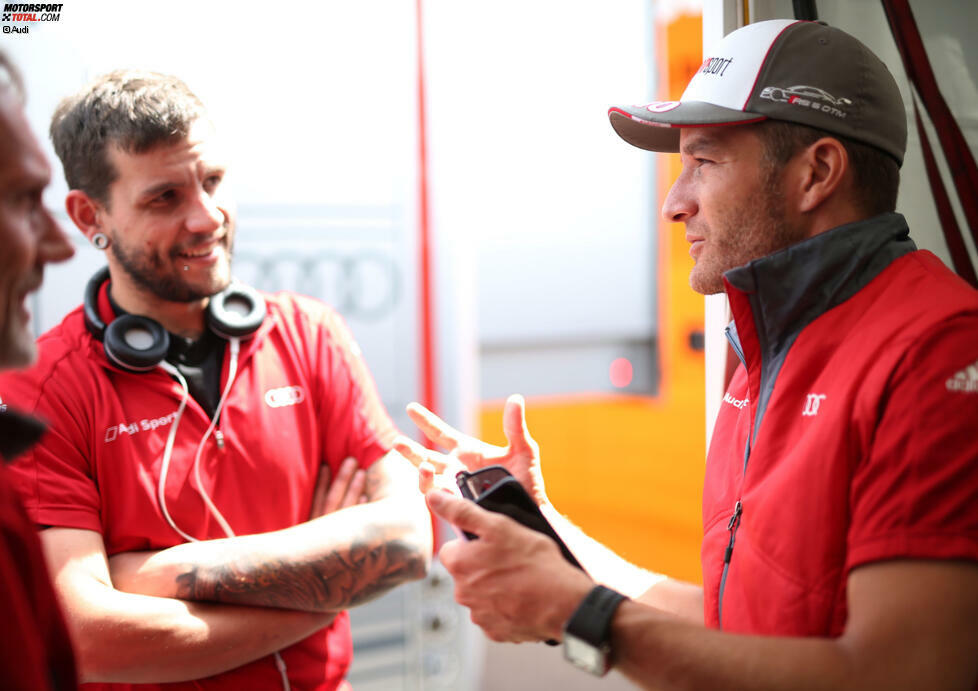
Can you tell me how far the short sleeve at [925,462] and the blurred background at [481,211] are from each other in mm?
897

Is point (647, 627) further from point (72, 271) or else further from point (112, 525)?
point (72, 271)

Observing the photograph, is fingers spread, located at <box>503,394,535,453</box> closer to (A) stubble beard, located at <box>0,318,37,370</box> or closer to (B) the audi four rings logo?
(B) the audi four rings logo

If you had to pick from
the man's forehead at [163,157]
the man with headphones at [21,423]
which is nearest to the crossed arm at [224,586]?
the man with headphones at [21,423]

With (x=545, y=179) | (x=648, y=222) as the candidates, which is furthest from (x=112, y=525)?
(x=648, y=222)

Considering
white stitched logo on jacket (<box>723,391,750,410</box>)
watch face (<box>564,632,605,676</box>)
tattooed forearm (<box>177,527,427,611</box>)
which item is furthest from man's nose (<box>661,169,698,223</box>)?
tattooed forearm (<box>177,527,427,611</box>)

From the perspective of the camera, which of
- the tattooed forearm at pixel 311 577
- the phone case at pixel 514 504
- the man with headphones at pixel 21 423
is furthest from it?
the tattooed forearm at pixel 311 577

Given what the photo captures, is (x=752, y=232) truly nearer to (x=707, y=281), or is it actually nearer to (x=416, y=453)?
(x=707, y=281)

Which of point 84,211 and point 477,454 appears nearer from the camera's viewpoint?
point 477,454

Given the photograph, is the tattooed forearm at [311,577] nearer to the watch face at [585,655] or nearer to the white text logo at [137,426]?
the white text logo at [137,426]

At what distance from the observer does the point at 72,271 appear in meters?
2.70

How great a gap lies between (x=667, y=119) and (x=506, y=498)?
812mm

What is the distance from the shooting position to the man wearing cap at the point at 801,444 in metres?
1.11

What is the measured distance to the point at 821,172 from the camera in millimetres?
1525

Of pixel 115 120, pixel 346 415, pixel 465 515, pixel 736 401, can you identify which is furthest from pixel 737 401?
pixel 115 120
